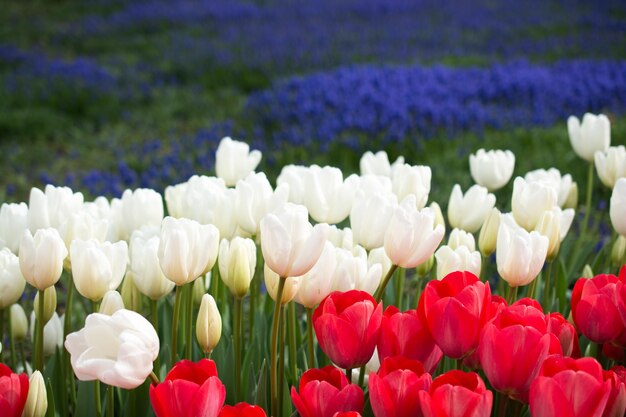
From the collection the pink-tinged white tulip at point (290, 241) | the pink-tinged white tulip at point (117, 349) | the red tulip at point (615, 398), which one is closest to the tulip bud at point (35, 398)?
the pink-tinged white tulip at point (117, 349)

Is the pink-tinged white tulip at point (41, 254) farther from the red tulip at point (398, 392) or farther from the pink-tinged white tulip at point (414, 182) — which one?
the pink-tinged white tulip at point (414, 182)

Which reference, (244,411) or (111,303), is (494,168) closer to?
(111,303)

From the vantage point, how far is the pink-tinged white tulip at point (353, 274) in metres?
1.56

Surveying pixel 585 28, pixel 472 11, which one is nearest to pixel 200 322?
pixel 585 28

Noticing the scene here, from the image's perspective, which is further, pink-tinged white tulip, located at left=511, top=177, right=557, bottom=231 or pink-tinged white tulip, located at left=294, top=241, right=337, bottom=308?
pink-tinged white tulip, located at left=511, top=177, right=557, bottom=231

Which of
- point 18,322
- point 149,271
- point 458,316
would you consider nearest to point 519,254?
point 458,316

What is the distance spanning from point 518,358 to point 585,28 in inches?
418

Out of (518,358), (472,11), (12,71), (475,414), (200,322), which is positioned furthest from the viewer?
(472,11)

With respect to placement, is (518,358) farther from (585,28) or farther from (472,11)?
(472,11)

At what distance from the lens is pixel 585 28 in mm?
10859

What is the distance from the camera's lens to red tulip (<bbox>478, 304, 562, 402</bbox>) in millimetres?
1192

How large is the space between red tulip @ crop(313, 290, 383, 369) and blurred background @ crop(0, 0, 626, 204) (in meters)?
3.09

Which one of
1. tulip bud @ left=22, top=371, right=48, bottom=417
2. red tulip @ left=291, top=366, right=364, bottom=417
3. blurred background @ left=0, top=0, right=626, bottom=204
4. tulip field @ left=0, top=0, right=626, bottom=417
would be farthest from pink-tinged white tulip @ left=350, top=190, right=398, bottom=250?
blurred background @ left=0, top=0, right=626, bottom=204

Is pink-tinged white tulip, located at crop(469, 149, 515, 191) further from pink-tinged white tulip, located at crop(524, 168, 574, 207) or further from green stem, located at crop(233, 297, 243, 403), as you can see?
green stem, located at crop(233, 297, 243, 403)
